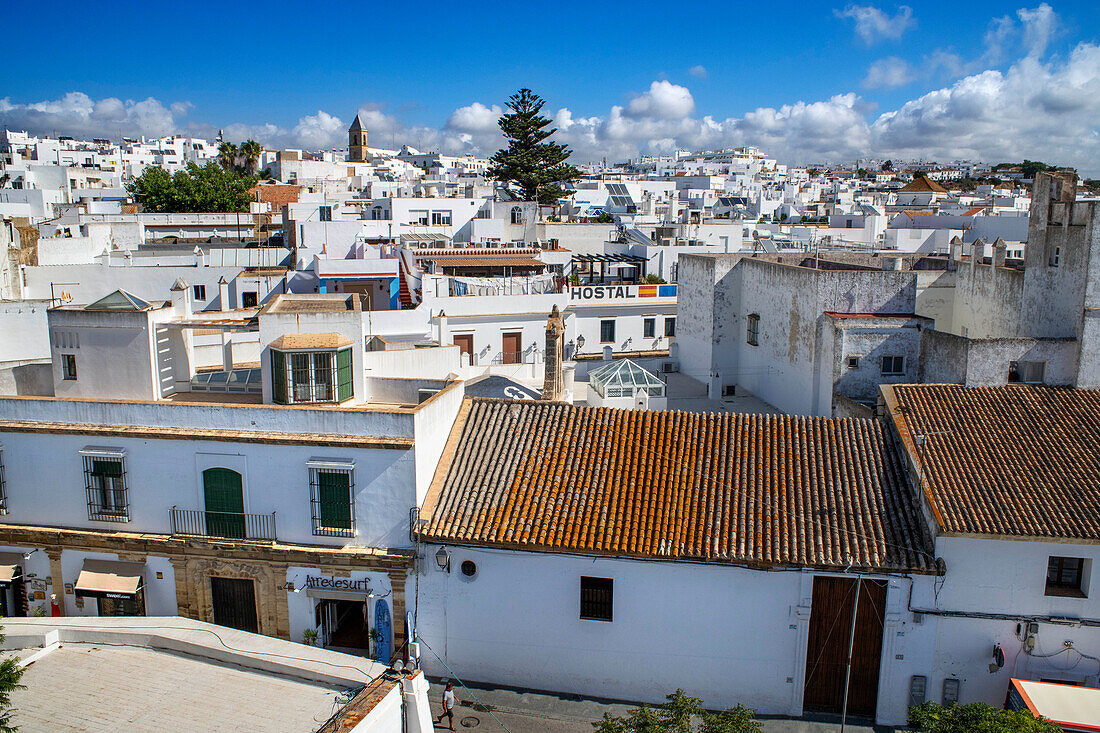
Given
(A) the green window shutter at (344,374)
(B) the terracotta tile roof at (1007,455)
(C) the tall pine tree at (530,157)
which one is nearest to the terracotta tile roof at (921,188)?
(C) the tall pine tree at (530,157)

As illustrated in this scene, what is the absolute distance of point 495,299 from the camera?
94.5 feet

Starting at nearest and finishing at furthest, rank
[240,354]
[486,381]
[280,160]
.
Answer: [240,354], [486,381], [280,160]

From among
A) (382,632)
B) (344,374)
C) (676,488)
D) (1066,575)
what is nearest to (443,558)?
(382,632)

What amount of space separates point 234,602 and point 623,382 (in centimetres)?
1104

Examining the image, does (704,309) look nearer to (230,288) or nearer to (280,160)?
(230,288)

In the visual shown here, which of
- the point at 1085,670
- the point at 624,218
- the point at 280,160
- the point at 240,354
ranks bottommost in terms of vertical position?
the point at 1085,670

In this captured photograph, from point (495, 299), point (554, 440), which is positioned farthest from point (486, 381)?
point (495, 299)

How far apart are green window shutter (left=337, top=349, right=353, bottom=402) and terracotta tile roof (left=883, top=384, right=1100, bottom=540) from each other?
10436 mm

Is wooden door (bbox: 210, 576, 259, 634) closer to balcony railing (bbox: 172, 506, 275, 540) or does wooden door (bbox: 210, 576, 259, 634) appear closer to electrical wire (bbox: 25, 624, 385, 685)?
electrical wire (bbox: 25, 624, 385, 685)

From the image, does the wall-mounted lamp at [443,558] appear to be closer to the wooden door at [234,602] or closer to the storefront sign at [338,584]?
the storefront sign at [338,584]

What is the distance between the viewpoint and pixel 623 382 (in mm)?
22000

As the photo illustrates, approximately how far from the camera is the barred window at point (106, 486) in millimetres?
15133

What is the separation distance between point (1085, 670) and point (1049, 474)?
3.16m

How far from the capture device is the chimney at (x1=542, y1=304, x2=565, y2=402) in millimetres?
19438
